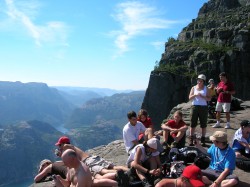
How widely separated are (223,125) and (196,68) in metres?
42.3

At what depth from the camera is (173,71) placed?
196 ft

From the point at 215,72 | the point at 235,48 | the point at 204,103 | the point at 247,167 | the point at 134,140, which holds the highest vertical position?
the point at 235,48

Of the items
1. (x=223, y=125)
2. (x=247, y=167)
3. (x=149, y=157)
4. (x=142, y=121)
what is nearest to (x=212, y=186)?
(x=149, y=157)

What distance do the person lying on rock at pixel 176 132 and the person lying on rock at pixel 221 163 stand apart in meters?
2.72

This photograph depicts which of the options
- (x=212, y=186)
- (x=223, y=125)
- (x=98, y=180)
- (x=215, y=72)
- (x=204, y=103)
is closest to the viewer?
(x=212, y=186)

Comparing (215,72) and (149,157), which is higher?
(215,72)

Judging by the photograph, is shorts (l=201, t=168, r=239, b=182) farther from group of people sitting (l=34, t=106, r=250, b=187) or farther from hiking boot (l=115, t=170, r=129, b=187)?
hiking boot (l=115, t=170, r=129, b=187)

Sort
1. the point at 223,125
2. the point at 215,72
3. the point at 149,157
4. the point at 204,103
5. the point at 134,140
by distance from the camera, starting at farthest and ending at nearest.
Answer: the point at 215,72 < the point at 223,125 < the point at 204,103 < the point at 134,140 < the point at 149,157

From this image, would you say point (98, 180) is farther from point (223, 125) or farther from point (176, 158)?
point (223, 125)

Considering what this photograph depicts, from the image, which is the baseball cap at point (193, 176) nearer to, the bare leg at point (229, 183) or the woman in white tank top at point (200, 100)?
the bare leg at point (229, 183)

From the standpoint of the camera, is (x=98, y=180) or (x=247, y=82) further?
(x=247, y=82)

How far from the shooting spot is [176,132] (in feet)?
40.5

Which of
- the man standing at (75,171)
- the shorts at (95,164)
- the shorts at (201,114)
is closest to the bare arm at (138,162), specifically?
the shorts at (95,164)

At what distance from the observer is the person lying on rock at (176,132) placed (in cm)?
1213
